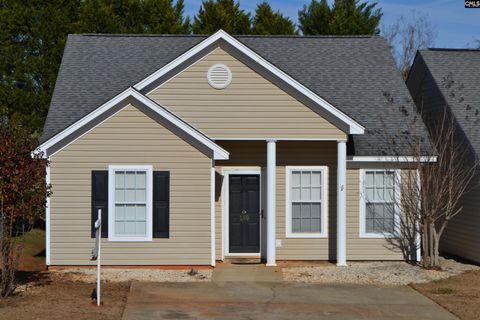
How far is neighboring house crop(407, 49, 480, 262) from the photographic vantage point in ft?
61.6

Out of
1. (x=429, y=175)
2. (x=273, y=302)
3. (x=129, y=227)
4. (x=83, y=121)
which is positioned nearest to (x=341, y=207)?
(x=429, y=175)

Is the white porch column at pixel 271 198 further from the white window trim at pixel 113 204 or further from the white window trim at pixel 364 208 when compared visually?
the white window trim at pixel 113 204

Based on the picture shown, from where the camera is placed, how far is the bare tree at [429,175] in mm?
17406

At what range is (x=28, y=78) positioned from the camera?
2955 centimetres

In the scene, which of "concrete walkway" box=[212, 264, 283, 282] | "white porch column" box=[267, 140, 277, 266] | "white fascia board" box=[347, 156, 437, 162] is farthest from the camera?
"white fascia board" box=[347, 156, 437, 162]

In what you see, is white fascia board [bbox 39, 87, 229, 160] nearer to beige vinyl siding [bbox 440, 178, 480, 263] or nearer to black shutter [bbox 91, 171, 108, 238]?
black shutter [bbox 91, 171, 108, 238]

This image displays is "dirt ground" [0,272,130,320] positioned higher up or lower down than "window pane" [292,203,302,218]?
lower down

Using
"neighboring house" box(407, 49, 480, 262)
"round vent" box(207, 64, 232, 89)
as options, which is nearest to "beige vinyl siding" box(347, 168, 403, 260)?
"neighboring house" box(407, 49, 480, 262)

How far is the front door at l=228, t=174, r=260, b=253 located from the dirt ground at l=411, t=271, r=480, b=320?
4669 millimetres

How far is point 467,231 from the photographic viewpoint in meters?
19.2

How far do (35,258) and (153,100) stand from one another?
6.17 meters

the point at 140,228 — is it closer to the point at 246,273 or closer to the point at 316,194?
the point at 246,273

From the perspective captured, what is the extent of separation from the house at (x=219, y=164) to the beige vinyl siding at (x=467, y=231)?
1908 millimetres

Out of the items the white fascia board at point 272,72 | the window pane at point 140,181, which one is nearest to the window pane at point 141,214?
the window pane at point 140,181
